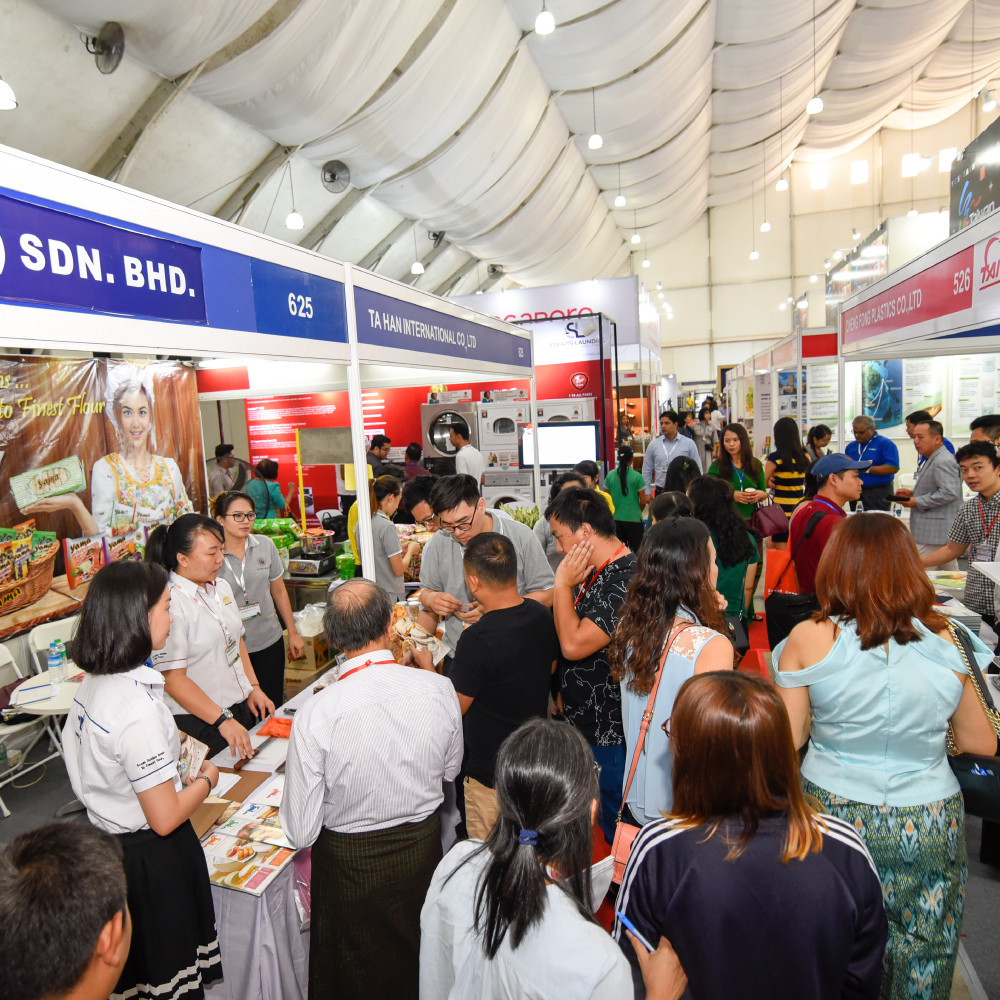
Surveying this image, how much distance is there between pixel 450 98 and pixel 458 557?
6.37m

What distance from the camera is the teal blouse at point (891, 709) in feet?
5.28

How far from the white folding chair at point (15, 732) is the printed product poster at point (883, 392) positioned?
9689mm

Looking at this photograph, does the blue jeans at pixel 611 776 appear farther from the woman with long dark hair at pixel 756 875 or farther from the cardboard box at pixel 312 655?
the cardboard box at pixel 312 655

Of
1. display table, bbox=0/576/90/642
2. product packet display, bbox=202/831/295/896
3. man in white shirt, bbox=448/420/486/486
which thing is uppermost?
man in white shirt, bbox=448/420/486/486

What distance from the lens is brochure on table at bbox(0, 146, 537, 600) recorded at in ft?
5.17

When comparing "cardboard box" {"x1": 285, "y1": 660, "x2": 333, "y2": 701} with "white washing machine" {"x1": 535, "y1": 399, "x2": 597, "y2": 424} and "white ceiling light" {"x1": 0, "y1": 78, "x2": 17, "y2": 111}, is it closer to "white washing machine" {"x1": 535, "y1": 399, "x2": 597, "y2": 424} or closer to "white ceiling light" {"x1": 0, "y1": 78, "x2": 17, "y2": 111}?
"white ceiling light" {"x1": 0, "y1": 78, "x2": 17, "y2": 111}

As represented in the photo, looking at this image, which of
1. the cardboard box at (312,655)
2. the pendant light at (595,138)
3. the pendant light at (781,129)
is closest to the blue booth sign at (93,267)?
the cardboard box at (312,655)

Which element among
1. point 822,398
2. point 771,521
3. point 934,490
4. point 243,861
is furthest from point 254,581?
point 822,398

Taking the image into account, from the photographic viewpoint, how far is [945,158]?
2009 centimetres

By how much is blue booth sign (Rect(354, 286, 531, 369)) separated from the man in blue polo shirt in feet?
12.3

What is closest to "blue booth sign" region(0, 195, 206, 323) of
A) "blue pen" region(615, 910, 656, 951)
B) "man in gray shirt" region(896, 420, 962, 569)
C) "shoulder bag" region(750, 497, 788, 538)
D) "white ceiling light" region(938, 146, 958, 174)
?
"blue pen" region(615, 910, 656, 951)

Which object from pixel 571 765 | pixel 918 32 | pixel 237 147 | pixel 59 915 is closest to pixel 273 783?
pixel 59 915

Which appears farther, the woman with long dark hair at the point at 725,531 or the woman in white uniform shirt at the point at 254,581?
the woman with long dark hair at the point at 725,531

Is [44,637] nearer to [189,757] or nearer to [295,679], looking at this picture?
[295,679]
